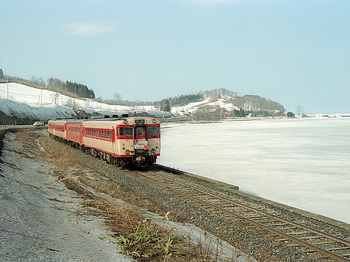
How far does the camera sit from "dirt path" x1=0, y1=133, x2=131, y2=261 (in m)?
6.56

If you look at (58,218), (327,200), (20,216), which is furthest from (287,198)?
(20,216)

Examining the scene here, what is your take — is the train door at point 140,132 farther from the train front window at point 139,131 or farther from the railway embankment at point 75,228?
the railway embankment at point 75,228

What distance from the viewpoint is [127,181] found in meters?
17.8

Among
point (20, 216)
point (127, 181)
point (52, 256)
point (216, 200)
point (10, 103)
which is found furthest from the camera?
point (10, 103)

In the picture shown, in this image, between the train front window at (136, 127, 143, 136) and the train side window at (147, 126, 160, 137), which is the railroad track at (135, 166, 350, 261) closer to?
the train front window at (136, 127, 143, 136)

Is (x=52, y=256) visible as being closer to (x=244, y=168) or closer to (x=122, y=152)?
(x=122, y=152)

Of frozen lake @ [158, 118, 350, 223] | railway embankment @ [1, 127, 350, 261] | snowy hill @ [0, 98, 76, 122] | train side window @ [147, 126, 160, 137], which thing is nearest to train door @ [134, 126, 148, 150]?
train side window @ [147, 126, 160, 137]

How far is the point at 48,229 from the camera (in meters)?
8.32


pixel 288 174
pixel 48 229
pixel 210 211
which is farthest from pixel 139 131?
pixel 48 229

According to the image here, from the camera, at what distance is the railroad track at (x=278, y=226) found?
30.0ft

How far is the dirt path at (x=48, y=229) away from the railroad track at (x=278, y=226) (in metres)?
4.93

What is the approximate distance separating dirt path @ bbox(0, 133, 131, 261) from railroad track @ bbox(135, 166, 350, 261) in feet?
16.2

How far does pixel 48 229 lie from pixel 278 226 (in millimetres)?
7028

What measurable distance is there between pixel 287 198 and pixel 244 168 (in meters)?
8.34
